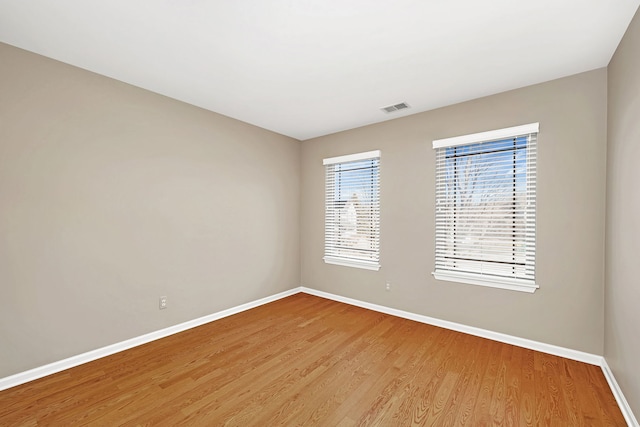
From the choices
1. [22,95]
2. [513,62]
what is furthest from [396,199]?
[22,95]

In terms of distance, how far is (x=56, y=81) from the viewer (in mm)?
2438

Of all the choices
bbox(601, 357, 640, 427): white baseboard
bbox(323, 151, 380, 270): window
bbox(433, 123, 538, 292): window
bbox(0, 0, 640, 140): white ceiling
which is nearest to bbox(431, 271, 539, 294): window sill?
bbox(433, 123, 538, 292): window

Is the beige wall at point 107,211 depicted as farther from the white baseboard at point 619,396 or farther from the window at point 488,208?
Answer: the white baseboard at point 619,396

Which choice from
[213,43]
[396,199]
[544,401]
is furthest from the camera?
[396,199]

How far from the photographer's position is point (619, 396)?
2029 millimetres

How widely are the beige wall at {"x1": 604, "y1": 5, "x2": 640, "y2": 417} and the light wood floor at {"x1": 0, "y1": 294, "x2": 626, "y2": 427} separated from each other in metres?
0.34

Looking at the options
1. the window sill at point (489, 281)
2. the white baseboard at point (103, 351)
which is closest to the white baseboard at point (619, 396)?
the window sill at point (489, 281)

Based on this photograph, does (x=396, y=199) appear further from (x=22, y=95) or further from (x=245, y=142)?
(x=22, y=95)

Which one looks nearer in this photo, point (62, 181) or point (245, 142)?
point (62, 181)

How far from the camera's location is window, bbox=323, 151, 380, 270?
411 cm

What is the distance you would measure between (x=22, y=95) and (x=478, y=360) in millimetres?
4597

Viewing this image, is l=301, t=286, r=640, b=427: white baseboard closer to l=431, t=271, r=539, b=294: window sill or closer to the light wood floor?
the light wood floor

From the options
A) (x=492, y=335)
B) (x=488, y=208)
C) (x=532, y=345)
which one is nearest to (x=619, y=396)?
(x=532, y=345)

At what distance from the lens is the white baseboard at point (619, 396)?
180 cm
